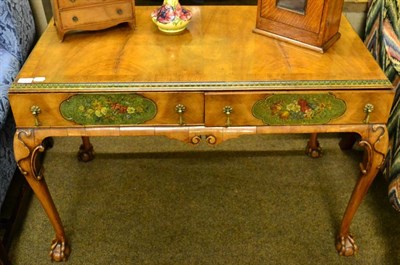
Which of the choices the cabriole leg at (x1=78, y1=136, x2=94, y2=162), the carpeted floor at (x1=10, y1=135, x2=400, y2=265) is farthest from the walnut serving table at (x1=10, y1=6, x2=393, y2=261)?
the cabriole leg at (x1=78, y1=136, x2=94, y2=162)

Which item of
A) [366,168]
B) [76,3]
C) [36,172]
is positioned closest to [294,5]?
[366,168]

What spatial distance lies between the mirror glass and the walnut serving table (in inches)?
4.0

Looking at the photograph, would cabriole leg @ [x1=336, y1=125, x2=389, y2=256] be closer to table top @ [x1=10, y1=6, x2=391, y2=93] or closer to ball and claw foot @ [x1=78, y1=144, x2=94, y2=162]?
table top @ [x1=10, y1=6, x2=391, y2=93]

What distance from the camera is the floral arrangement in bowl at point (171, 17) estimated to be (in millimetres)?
1309

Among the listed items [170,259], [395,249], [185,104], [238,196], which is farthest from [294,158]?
[185,104]

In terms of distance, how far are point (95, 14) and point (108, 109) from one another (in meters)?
0.34

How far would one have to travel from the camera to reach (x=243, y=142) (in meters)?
1.97

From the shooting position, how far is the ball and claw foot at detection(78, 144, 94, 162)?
1854 millimetres

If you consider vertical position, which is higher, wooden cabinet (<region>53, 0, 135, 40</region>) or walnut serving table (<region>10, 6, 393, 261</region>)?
wooden cabinet (<region>53, 0, 135, 40</region>)

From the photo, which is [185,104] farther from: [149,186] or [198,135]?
[149,186]

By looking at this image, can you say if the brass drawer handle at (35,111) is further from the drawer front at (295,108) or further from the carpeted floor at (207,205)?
the carpeted floor at (207,205)

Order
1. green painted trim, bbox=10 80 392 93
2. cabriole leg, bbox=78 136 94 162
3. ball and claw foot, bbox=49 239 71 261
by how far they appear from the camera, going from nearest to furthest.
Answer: green painted trim, bbox=10 80 392 93 < ball and claw foot, bbox=49 239 71 261 < cabriole leg, bbox=78 136 94 162

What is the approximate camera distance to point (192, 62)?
1.22 metres

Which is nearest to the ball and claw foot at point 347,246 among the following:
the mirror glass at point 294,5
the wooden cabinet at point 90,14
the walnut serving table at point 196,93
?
the walnut serving table at point 196,93
